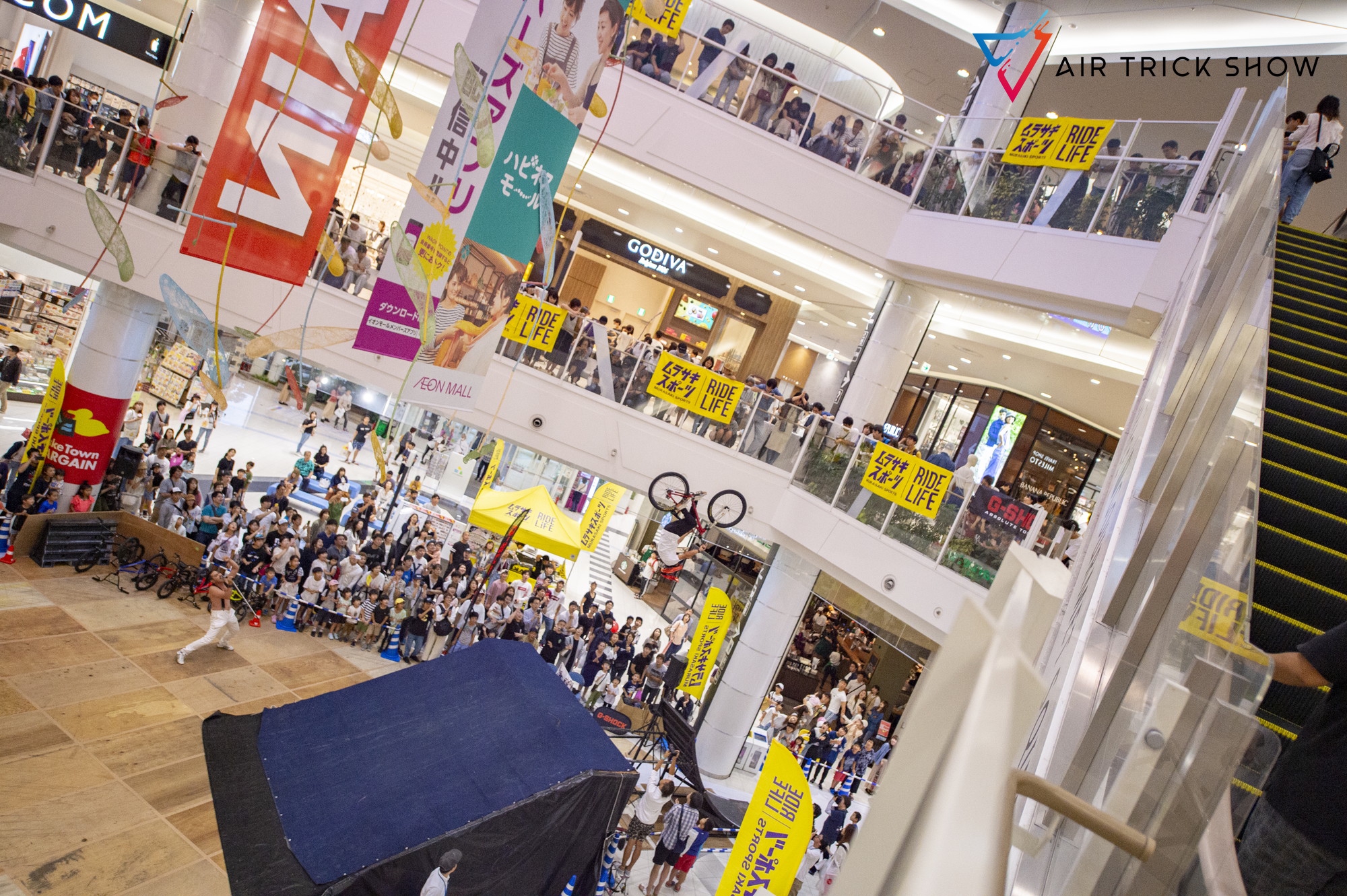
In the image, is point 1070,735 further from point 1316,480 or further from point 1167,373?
point 1167,373

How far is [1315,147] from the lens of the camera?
368 inches

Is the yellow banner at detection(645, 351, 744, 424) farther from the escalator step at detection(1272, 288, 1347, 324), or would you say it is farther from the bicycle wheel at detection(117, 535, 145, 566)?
the bicycle wheel at detection(117, 535, 145, 566)

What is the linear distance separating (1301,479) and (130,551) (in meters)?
14.1

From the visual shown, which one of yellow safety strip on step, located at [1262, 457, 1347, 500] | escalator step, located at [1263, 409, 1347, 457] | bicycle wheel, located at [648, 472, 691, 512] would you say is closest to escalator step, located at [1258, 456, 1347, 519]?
yellow safety strip on step, located at [1262, 457, 1347, 500]

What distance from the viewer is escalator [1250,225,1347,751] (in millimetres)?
3801

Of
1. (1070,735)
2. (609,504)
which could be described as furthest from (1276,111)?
(609,504)

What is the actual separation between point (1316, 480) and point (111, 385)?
14539mm

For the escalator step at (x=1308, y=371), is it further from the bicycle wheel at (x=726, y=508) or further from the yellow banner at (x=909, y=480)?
the bicycle wheel at (x=726, y=508)

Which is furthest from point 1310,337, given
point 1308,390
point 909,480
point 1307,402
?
point 909,480

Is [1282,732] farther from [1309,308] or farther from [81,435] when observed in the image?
[81,435]

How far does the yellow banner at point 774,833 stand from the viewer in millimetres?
8914

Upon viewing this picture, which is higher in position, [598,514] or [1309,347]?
[1309,347]

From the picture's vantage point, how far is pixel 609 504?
17.1 metres

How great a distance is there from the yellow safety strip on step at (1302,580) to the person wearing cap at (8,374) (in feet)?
67.7
